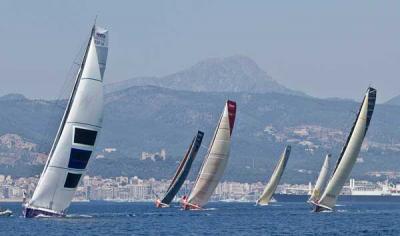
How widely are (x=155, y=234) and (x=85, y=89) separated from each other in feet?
35.2

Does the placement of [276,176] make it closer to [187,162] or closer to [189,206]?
[187,162]

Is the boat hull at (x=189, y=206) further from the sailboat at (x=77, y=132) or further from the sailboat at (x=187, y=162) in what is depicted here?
the sailboat at (x=77, y=132)

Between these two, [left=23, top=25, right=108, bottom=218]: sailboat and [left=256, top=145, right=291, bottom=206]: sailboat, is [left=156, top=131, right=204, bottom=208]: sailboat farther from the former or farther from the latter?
[left=23, top=25, right=108, bottom=218]: sailboat

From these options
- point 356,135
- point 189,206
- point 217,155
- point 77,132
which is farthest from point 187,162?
point 77,132

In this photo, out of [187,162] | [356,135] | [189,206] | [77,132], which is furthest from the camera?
[187,162]

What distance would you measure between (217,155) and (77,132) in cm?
3912

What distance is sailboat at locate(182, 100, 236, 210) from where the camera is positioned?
13038cm

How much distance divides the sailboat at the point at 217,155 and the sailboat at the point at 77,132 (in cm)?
3640

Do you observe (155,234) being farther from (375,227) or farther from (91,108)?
(375,227)

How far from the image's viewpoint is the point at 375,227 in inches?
4065

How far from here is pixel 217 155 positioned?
130875 mm

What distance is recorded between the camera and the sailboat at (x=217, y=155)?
428 ft

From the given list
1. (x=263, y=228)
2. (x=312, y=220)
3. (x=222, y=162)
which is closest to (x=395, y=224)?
(x=312, y=220)

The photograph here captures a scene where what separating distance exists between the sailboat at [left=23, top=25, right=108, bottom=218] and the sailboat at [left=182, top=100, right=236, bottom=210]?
36404mm
